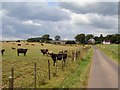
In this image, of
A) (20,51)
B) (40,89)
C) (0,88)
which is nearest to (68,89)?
(40,89)

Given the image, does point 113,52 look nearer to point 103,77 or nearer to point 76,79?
point 103,77

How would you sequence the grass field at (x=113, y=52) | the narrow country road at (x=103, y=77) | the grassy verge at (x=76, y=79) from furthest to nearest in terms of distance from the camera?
the grass field at (x=113, y=52) < the grassy verge at (x=76, y=79) < the narrow country road at (x=103, y=77)

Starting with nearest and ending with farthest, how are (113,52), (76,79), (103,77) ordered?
(76,79) < (103,77) < (113,52)

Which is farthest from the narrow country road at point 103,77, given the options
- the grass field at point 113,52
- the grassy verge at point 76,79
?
the grass field at point 113,52

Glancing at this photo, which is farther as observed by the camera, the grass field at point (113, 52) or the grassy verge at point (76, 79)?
the grass field at point (113, 52)

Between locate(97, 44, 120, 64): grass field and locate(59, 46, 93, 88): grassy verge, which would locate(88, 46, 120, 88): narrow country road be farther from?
locate(97, 44, 120, 64): grass field

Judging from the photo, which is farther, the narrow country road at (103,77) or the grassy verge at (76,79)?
the grassy verge at (76,79)

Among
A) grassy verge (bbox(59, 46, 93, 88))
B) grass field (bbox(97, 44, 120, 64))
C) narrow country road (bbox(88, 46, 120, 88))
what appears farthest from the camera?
grass field (bbox(97, 44, 120, 64))

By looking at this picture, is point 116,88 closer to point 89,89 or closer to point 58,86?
point 89,89

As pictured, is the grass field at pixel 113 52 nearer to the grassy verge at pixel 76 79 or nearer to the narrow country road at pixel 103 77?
the narrow country road at pixel 103 77

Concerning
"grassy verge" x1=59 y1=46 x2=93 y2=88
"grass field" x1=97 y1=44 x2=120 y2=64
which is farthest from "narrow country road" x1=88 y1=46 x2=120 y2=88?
"grass field" x1=97 y1=44 x2=120 y2=64

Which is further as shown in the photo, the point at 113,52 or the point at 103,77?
the point at 113,52

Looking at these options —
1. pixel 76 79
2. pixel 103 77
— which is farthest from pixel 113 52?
pixel 76 79

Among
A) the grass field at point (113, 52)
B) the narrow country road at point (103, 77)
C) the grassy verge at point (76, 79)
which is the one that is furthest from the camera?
the grass field at point (113, 52)
